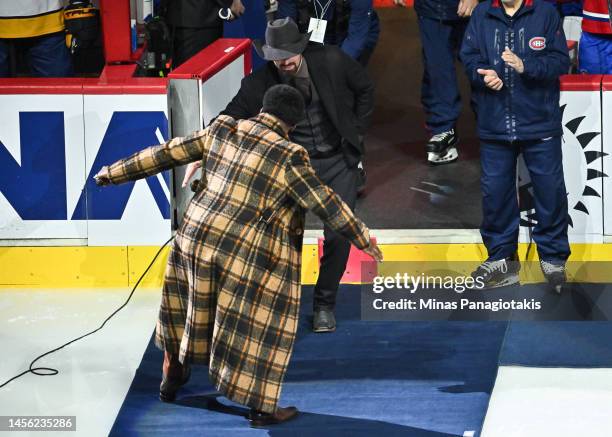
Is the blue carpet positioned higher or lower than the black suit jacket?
lower

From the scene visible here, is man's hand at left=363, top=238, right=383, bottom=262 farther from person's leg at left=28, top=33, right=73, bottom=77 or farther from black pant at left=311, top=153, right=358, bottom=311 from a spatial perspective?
person's leg at left=28, top=33, right=73, bottom=77

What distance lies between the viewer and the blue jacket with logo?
9.02 metres

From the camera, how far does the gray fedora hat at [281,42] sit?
8.27 m

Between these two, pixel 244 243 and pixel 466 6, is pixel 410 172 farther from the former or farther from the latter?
pixel 244 243

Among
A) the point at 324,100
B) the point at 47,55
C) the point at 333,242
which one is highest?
the point at 324,100

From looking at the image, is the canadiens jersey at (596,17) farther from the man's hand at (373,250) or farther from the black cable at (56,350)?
the man's hand at (373,250)

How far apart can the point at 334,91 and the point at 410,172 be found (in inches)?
94.5

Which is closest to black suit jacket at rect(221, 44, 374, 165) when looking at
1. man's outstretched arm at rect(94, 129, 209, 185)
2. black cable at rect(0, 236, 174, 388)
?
man's outstretched arm at rect(94, 129, 209, 185)

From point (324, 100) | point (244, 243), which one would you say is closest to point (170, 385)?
point (244, 243)

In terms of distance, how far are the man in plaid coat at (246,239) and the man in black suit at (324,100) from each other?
81 centimetres

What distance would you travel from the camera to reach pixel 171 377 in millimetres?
8031

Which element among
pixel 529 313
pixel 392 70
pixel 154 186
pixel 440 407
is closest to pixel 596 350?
pixel 529 313

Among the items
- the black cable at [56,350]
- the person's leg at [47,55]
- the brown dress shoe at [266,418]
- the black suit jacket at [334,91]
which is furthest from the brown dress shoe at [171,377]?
the person's leg at [47,55]

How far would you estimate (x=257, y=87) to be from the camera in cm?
851
